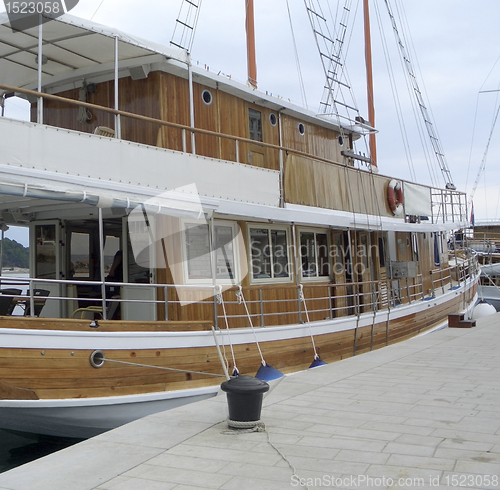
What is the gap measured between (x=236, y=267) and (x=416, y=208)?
729 centimetres

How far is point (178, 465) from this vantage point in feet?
13.5

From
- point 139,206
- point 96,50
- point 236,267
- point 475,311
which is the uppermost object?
point 96,50

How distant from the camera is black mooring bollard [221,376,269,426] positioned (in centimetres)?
494

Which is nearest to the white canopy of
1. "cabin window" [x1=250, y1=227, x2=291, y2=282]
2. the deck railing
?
"cabin window" [x1=250, y1=227, x2=291, y2=282]

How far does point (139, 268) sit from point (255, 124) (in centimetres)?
426

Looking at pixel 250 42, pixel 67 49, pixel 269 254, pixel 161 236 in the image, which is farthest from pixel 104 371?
pixel 250 42

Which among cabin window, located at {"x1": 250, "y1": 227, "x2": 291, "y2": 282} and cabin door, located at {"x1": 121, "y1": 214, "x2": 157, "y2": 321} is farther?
cabin window, located at {"x1": 250, "y1": 227, "x2": 291, "y2": 282}

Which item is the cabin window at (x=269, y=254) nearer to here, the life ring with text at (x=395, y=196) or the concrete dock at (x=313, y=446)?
the concrete dock at (x=313, y=446)

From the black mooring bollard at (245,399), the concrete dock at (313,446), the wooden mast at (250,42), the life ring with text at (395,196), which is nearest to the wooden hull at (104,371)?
the concrete dock at (313,446)

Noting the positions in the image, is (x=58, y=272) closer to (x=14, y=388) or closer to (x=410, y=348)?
(x=14, y=388)

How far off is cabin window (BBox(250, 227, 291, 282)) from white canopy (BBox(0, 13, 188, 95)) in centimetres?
328

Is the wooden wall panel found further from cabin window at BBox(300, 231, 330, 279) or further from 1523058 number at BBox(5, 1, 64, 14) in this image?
1523058 number at BBox(5, 1, 64, 14)

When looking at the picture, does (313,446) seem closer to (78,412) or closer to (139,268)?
(78,412)

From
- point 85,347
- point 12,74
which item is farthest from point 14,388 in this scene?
point 12,74
